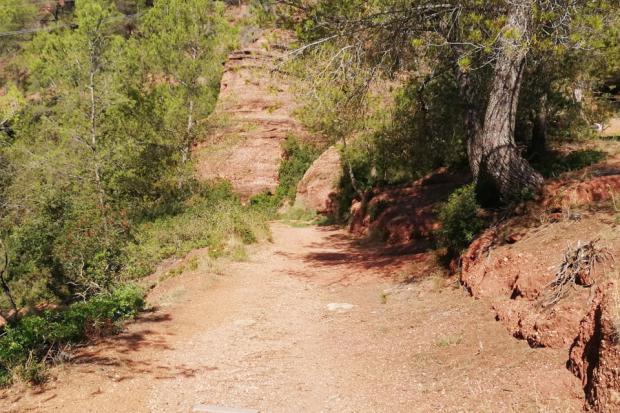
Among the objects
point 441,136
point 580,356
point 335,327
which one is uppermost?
point 441,136

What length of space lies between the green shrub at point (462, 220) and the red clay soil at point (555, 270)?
18.0 inches

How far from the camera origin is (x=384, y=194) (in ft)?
61.8

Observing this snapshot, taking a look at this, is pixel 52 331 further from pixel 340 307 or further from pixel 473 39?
pixel 473 39

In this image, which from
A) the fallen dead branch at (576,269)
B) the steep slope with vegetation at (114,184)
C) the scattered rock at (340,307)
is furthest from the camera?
the steep slope with vegetation at (114,184)

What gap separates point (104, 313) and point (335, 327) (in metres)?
3.65

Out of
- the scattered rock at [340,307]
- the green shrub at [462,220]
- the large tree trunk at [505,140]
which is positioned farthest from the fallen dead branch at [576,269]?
the scattered rock at [340,307]

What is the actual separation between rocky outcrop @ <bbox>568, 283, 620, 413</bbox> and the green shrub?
4.15 metres

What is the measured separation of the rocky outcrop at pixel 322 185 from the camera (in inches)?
1015

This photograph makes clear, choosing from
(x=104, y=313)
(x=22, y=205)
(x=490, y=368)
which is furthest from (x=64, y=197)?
(x=490, y=368)

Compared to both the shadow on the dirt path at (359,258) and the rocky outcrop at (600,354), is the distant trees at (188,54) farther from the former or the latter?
the rocky outcrop at (600,354)

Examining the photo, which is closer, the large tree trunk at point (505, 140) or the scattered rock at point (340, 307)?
the large tree trunk at point (505, 140)

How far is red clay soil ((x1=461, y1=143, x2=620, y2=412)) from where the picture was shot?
3.83m

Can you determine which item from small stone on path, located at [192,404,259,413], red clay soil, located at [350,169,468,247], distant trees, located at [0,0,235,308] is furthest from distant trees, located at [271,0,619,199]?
small stone on path, located at [192,404,259,413]

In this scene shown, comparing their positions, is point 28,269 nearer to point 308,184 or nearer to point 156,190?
point 156,190
